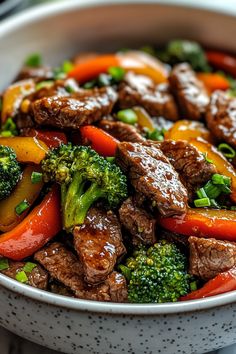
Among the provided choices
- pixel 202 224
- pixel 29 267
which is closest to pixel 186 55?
pixel 202 224

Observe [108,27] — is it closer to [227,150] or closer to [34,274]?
[227,150]

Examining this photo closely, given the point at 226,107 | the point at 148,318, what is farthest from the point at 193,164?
the point at 148,318

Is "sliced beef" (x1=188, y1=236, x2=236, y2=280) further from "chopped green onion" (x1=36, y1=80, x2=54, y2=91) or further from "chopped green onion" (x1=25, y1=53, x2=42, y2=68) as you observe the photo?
"chopped green onion" (x1=25, y1=53, x2=42, y2=68)

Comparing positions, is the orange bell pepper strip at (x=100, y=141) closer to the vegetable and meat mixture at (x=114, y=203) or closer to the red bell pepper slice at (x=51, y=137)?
the vegetable and meat mixture at (x=114, y=203)

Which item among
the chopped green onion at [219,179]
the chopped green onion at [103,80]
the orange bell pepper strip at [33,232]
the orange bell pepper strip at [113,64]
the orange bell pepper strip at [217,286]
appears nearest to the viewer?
the orange bell pepper strip at [217,286]

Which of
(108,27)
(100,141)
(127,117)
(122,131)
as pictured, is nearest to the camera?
(100,141)

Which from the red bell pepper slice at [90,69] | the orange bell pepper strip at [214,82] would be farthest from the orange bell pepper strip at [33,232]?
the orange bell pepper strip at [214,82]

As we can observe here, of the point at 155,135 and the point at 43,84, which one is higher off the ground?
the point at 43,84
